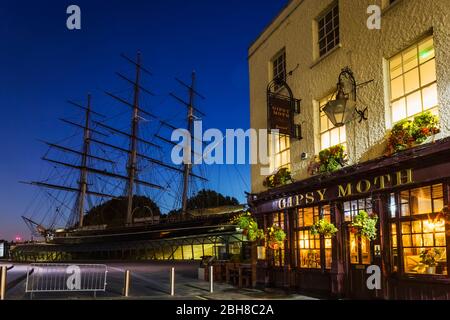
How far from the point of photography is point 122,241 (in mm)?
51062

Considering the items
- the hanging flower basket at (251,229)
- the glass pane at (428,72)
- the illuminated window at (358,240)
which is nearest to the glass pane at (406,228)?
the illuminated window at (358,240)

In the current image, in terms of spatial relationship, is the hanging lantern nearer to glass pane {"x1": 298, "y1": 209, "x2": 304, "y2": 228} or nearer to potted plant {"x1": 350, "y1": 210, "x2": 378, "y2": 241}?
potted plant {"x1": 350, "y1": 210, "x2": 378, "y2": 241}

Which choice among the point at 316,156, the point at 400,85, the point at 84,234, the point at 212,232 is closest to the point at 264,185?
the point at 316,156

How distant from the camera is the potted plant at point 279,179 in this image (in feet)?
54.0

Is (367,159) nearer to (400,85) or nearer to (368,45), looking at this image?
(400,85)

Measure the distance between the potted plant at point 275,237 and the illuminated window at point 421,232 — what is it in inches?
196

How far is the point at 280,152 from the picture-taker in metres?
17.7

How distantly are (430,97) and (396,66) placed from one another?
170 centimetres

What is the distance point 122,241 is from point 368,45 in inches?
1682

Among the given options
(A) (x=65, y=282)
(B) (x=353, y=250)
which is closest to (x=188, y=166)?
(A) (x=65, y=282)

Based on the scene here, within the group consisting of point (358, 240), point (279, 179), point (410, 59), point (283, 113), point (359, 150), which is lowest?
point (358, 240)

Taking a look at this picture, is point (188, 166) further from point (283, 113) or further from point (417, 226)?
point (417, 226)

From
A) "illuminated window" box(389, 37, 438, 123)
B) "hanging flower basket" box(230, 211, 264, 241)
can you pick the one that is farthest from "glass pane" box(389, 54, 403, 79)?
"hanging flower basket" box(230, 211, 264, 241)

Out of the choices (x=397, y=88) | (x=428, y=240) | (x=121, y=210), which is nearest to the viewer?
(x=428, y=240)
